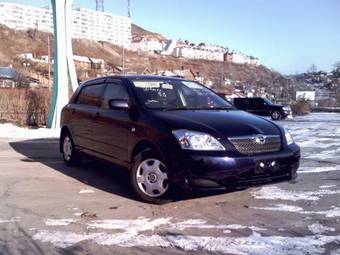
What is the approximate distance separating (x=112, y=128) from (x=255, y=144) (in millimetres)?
2092

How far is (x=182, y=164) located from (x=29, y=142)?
810 cm

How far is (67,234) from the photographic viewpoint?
15.6 feet

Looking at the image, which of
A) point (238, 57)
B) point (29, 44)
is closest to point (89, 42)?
point (29, 44)

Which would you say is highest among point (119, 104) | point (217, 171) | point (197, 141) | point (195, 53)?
point (195, 53)

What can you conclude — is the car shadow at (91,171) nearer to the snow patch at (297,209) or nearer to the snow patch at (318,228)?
the snow patch at (297,209)

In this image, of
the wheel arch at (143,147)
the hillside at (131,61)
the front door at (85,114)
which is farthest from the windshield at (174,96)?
Result: the hillside at (131,61)

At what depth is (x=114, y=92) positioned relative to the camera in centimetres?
719

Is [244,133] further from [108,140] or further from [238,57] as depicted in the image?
[238,57]

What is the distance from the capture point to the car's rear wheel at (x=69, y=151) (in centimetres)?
848

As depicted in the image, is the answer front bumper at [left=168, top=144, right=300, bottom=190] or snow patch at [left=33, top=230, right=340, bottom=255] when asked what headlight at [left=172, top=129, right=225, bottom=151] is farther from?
snow patch at [left=33, top=230, right=340, bottom=255]

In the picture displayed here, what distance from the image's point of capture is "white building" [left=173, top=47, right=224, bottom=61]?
6885 inches

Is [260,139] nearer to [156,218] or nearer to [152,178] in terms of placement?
[152,178]

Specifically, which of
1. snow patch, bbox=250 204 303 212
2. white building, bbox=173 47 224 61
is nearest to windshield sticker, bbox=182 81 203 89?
snow patch, bbox=250 204 303 212

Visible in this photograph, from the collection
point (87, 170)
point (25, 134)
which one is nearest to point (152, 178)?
point (87, 170)
